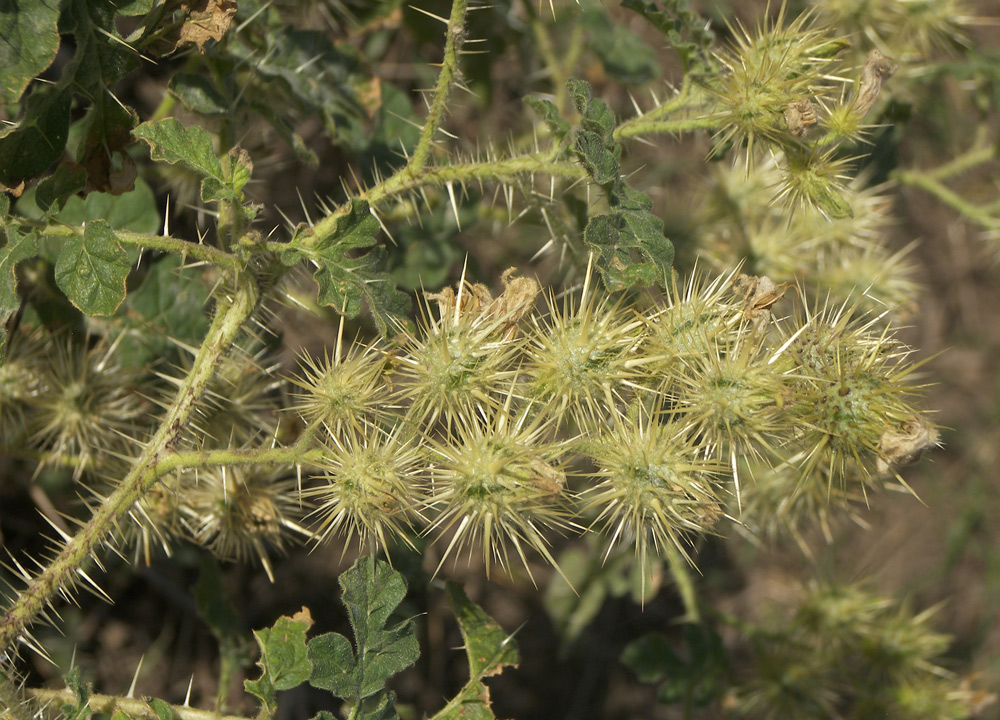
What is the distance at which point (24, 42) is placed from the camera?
155cm

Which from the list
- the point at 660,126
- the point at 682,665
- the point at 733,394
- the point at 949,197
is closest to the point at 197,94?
the point at 660,126

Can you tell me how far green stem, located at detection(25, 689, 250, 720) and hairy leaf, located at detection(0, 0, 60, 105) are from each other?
1238mm

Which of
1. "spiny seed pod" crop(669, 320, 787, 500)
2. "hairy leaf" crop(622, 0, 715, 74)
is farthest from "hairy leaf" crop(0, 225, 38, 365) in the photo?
"hairy leaf" crop(622, 0, 715, 74)

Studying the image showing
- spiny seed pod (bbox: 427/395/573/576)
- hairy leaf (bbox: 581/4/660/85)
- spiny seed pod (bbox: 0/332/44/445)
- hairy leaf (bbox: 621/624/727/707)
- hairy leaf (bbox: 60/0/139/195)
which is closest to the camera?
spiny seed pod (bbox: 427/395/573/576)

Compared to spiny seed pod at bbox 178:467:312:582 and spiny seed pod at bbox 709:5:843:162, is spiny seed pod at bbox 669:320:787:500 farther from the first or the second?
spiny seed pod at bbox 178:467:312:582

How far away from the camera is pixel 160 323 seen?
209cm

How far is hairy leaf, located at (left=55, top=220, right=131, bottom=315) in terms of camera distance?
58.7 inches

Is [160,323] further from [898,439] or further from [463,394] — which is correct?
[898,439]

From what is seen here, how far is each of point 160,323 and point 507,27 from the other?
5.36 ft

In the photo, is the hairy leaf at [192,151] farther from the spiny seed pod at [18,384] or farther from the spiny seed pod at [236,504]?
the spiny seed pod at [18,384]

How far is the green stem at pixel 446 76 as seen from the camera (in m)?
1.61

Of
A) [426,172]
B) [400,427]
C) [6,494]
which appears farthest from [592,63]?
[6,494]

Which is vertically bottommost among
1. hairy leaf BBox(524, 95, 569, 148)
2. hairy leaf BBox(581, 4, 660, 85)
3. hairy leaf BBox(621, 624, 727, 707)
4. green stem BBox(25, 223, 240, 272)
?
hairy leaf BBox(621, 624, 727, 707)

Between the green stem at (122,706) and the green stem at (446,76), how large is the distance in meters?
1.24
